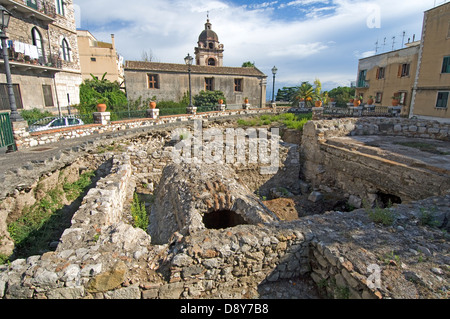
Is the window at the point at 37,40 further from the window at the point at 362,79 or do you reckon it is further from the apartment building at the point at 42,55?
the window at the point at 362,79

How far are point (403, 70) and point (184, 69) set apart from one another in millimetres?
21065

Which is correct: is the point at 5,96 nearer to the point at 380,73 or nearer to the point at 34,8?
the point at 34,8

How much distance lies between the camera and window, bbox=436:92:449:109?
18.6m

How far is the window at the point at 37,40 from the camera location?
55.3ft

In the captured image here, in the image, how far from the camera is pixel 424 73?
20.0 metres

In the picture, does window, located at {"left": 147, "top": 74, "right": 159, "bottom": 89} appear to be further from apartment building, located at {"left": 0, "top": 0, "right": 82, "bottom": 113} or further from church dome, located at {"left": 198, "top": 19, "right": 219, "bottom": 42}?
church dome, located at {"left": 198, "top": 19, "right": 219, "bottom": 42}

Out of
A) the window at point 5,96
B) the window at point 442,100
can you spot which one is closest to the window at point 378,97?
the window at point 442,100

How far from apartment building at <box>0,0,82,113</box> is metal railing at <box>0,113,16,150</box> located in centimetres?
835

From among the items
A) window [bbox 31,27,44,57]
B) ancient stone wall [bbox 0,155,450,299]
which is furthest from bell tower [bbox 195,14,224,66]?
ancient stone wall [bbox 0,155,450,299]

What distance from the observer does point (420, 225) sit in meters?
4.43

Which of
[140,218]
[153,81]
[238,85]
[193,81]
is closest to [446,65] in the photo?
[238,85]
